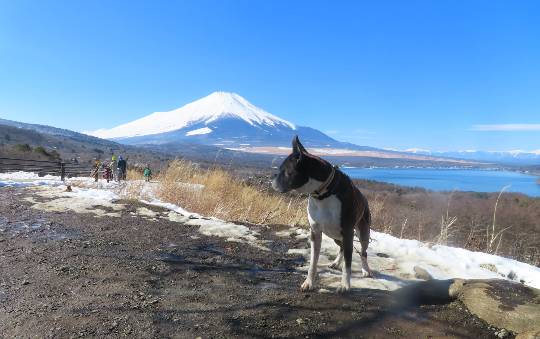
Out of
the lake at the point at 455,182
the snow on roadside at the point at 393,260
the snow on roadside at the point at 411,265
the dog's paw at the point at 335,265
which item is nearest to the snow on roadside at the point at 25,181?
the snow on roadside at the point at 393,260

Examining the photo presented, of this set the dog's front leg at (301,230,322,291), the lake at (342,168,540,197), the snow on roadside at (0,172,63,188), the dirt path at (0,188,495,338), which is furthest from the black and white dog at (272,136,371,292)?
the snow on roadside at (0,172,63,188)

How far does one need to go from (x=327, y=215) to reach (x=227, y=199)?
6294 mm

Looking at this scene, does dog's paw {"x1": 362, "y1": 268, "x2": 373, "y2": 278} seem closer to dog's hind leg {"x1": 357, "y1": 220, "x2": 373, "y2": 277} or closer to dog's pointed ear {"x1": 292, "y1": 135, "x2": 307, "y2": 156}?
dog's hind leg {"x1": 357, "y1": 220, "x2": 373, "y2": 277}

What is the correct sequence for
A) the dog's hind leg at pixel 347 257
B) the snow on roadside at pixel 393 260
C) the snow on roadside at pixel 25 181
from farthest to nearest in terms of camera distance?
the snow on roadside at pixel 25 181 → the snow on roadside at pixel 393 260 → the dog's hind leg at pixel 347 257

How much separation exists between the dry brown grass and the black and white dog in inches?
177

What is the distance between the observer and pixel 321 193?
3.72 meters

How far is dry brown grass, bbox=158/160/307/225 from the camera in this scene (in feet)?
29.8

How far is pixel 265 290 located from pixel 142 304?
3.76 ft

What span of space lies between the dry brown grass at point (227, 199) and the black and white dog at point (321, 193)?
4497 mm

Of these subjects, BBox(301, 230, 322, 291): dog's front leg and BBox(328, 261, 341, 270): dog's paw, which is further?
BBox(328, 261, 341, 270): dog's paw

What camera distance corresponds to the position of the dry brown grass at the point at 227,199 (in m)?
9.07

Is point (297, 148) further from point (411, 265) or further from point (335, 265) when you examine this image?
point (411, 265)

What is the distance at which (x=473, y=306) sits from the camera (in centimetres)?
357

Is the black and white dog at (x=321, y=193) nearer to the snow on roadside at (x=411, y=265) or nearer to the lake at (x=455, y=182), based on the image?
the snow on roadside at (x=411, y=265)
